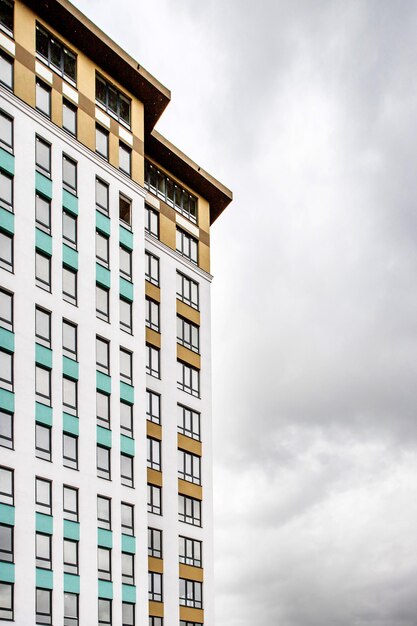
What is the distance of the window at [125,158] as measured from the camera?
63312mm

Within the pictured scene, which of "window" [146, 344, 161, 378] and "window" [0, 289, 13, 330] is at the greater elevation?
"window" [146, 344, 161, 378]

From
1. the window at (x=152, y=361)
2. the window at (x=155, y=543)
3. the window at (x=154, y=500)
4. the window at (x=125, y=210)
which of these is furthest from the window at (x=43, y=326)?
the window at (x=155, y=543)

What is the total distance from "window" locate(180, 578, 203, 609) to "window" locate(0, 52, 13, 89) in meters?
29.5

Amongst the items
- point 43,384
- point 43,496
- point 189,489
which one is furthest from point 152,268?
point 43,496

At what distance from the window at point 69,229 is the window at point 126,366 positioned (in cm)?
677

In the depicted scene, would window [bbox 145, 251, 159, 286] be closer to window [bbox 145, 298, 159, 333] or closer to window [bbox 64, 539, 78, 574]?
window [bbox 145, 298, 159, 333]

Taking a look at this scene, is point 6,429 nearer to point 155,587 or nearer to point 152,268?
point 155,587

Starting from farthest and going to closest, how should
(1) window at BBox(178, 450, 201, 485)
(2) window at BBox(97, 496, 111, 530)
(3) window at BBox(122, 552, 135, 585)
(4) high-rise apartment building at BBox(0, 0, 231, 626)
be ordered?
(1) window at BBox(178, 450, 201, 485), (3) window at BBox(122, 552, 135, 585), (2) window at BBox(97, 496, 111, 530), (4) high-rise apartment building at BBox(0, 0, 231, 626)

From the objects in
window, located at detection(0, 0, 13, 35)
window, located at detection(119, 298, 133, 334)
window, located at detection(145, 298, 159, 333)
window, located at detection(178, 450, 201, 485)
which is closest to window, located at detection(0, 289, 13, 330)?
window, located at detection(119, 298, 133, 334)

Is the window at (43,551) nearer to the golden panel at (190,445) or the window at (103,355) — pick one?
the window at (103,355)

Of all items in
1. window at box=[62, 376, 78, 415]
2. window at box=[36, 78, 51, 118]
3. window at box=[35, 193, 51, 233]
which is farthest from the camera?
window at box=[36, 78, 51, 118]

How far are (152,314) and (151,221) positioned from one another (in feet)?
20.5

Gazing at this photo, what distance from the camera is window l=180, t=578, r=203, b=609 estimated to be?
6219 centimetres

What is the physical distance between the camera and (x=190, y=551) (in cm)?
6372
